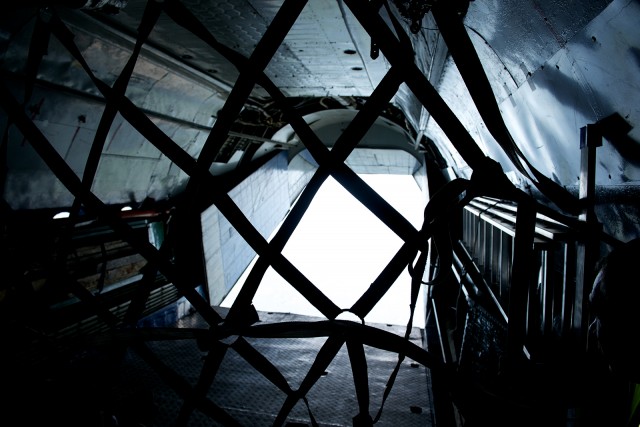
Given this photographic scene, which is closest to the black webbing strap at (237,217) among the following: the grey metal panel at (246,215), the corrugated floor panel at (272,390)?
the corrugated floor panel at (272,390)

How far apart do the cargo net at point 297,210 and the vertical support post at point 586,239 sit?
339mm

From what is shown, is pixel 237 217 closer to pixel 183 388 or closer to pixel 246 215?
pixel 183 388

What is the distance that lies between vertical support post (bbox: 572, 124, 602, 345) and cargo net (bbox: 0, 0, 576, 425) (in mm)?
339

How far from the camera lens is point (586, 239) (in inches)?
66.3

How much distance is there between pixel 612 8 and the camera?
1224 mm

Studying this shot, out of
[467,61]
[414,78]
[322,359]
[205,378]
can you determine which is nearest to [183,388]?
[205,378]

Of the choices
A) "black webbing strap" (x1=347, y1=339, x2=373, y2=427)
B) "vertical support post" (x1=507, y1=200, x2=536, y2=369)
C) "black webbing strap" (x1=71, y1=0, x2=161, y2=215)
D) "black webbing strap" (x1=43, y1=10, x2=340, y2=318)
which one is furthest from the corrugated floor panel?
"vertical support post" (x1=507, y1=200, x2=536, y2=369)

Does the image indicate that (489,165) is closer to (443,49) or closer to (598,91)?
(598,91)

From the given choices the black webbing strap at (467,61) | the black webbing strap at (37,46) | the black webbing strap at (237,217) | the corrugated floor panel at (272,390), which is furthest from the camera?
the corrugated floor panel at (272,390)

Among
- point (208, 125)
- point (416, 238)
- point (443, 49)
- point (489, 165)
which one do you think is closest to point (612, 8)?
point (489, 165)

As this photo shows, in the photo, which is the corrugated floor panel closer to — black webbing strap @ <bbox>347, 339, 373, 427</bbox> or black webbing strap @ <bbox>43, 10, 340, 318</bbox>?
black webbing strap @ <bbox>43, 10, 340, 318</bbox>

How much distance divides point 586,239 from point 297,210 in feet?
3.78

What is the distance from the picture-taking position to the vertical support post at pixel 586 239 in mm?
1640

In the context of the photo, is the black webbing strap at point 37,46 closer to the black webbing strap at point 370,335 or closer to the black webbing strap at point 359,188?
the black webbing strap at point 359,188
